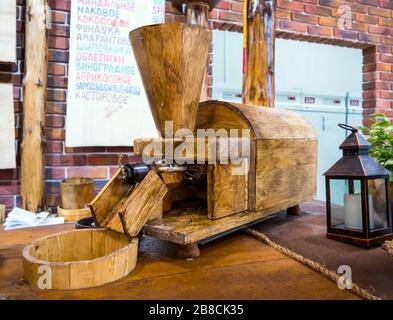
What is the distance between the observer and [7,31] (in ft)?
4.75

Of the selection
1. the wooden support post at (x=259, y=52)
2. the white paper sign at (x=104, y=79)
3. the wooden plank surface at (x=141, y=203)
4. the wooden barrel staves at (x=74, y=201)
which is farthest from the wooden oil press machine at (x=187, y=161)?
the white paper sign at (x=104, y=79)

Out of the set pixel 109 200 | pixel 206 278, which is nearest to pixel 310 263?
pixel 206 278

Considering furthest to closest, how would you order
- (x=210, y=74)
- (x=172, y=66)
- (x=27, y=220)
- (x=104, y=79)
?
A: (x=210, y=74), (x=104, y=79), (x=27, y=220), (x=172, y=66)

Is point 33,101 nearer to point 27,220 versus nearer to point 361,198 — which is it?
point 27,220

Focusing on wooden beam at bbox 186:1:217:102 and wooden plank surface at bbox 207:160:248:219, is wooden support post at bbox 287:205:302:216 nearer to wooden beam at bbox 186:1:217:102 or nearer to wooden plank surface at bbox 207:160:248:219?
wooden plank surface at bbox 207:160:248:219

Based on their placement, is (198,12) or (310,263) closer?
(310,263)

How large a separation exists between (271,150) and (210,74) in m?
1.11

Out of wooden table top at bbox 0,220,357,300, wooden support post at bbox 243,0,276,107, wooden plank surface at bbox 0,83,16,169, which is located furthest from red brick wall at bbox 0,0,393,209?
wooden table top at bbox 0,220,357,300

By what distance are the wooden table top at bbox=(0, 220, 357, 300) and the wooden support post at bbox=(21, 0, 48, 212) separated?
0.65 meters

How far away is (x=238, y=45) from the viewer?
275cm

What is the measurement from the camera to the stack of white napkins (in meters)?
1.23
